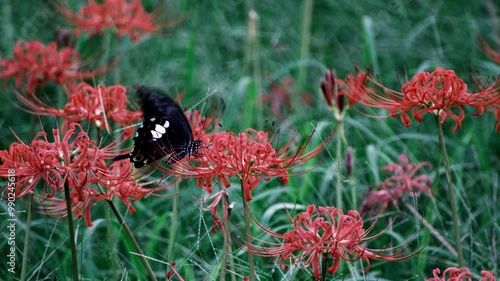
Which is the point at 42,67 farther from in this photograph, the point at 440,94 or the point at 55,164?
the point at 440,94

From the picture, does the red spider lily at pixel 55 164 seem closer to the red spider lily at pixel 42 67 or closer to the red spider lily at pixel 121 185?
the red spider lily at pixel 121 185

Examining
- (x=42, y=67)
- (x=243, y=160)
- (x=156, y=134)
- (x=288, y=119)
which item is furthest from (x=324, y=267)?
(x=288, y=119)

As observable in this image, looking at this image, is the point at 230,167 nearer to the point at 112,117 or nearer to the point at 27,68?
the point at 112,117

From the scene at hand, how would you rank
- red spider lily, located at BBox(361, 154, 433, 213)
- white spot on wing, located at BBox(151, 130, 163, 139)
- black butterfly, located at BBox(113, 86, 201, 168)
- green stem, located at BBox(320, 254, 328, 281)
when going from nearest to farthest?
green stem, located at BBox(320, 254, 328, 281) → black butterfly, located at BBox(113, 86, 201, 168) → white spot on wing, located at BBox(151, 130, 163, 139) → red spider lily, located at BBox(361, 154, 433, 213)

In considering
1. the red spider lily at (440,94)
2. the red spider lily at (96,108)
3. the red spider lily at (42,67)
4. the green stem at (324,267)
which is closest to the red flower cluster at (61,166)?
the red spider lily at (96,108)

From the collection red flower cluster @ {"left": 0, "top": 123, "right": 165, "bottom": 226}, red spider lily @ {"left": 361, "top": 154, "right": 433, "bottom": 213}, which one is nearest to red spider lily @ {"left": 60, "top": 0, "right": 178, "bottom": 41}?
red spider lily @ {"left": 361, "top": 154, "right": 433, "bottom": 213}

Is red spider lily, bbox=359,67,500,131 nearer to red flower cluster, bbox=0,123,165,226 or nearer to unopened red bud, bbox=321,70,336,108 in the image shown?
unopened red bud, bbox=321,70,336,108
